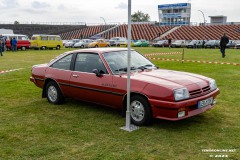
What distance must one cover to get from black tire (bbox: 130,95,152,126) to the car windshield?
32.5 inches

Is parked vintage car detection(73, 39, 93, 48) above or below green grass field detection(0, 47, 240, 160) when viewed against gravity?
above

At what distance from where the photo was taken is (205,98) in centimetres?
543

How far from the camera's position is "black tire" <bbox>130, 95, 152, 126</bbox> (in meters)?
5.28

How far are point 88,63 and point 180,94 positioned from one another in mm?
2366

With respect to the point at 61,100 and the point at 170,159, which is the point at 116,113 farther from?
the point at 170,159

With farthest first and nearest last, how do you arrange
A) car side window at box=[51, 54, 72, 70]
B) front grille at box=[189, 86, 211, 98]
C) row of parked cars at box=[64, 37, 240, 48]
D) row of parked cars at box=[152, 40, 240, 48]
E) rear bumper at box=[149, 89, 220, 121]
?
row of parked cars at box=[152, 40, 240, 48] < row of parked cars at box=[64, 37, 240, 48] < car side window at box=[51, 54, 72, 70] < front grille at box=[189, 86, 211, 98] < rear bumper at box=[149, 89, 220, 121]

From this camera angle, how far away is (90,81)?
624cm

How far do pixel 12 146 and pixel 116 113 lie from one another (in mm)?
2412

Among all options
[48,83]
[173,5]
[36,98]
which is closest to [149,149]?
[48,83]

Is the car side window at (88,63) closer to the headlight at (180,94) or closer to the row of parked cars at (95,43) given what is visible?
the headlight at (180,94)

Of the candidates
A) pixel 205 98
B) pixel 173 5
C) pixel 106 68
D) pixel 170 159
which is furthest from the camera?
pixel 173 5

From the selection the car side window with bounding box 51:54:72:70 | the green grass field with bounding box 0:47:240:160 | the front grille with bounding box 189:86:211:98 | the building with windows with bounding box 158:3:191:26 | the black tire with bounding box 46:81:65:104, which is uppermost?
the building with windows with bounding box 158:3:191:26

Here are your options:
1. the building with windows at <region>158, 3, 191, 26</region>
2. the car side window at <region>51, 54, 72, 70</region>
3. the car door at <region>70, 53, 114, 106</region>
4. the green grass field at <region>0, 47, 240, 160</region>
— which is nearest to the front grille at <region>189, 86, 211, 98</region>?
the green grass field at <region>0, 47, 240, 160</region>

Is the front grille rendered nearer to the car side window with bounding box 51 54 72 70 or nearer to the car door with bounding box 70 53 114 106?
the car door with bounding box 70 53 114 106
